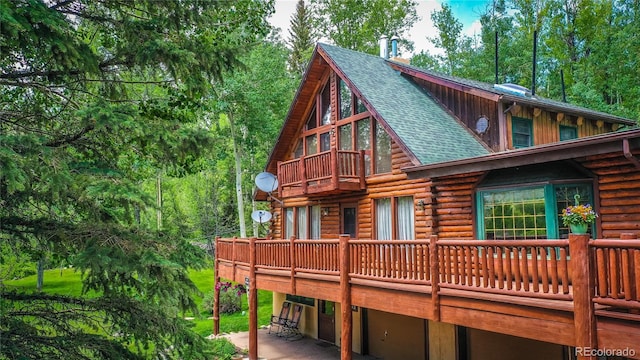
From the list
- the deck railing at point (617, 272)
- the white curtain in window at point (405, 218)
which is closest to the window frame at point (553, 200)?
the white curtain in window at point (405, 218)

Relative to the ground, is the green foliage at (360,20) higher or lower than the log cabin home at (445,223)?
higher

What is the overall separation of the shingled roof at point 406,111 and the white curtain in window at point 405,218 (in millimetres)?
1534

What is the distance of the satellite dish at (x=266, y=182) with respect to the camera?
16375 mm

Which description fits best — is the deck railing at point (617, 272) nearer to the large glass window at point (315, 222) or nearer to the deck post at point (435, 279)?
the deck post at point (435, 279)

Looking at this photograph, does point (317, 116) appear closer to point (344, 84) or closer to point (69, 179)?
point (344, 84)

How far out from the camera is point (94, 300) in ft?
17.8

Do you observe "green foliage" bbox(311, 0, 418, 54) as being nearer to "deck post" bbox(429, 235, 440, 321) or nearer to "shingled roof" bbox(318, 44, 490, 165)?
"shingled roof" bbox(318, 44, 490, 165)

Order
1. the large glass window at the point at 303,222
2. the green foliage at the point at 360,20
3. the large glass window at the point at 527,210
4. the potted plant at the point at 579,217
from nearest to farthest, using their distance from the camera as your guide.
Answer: the potted plant at the point at 579,217 → the large glass window at the point at 527,210 → the large glass window at the point at 303,222 → the green foliage at the point at 360,20

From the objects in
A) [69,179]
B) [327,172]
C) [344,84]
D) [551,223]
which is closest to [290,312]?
[327,172]

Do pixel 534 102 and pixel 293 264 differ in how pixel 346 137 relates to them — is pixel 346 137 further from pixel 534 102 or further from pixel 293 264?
pixel 534 102

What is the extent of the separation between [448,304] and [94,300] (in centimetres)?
531

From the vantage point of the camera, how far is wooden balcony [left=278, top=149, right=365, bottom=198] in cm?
1325

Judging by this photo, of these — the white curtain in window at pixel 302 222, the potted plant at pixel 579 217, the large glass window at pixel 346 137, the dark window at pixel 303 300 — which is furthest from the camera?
the dark window at pixel 303 300

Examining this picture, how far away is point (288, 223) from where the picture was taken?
58.9ft
